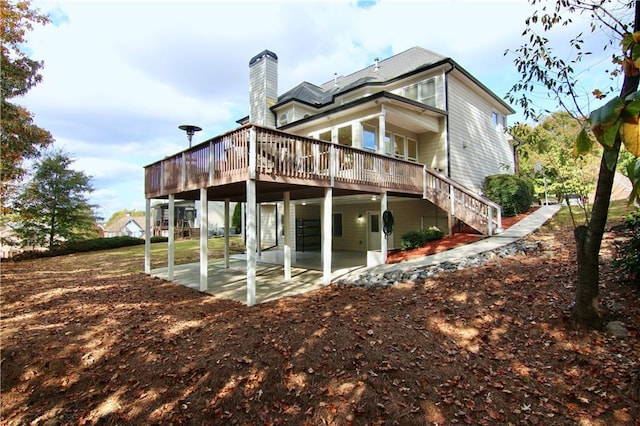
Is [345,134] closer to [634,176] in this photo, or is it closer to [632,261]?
[632,261]

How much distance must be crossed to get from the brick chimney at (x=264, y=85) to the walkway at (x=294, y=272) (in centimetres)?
962

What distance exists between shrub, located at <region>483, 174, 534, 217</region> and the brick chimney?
12819 mm

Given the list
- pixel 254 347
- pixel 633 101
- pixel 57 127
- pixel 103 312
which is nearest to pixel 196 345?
pixel 254 347

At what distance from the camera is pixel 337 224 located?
57.9ft

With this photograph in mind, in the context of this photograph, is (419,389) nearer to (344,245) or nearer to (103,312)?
(103,312)

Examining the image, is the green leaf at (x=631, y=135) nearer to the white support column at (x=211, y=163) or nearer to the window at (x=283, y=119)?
the white support column at (x=211, y=163)

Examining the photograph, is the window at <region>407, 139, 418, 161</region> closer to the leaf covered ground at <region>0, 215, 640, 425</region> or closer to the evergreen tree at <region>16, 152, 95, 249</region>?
the leaf covered ground at <region>0, 215, 640, 425</region>

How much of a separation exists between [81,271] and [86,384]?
10.2m

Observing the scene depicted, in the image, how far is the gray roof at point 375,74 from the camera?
607 inches

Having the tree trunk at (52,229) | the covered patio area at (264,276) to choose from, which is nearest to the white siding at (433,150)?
the covered patio area at (264,276)

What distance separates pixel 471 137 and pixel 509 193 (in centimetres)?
354

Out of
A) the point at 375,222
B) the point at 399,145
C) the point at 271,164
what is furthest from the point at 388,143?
the point at 271,164

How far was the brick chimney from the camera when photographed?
17.8 meters

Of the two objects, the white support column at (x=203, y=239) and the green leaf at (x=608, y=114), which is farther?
the white support column at (x=203, y=239)
